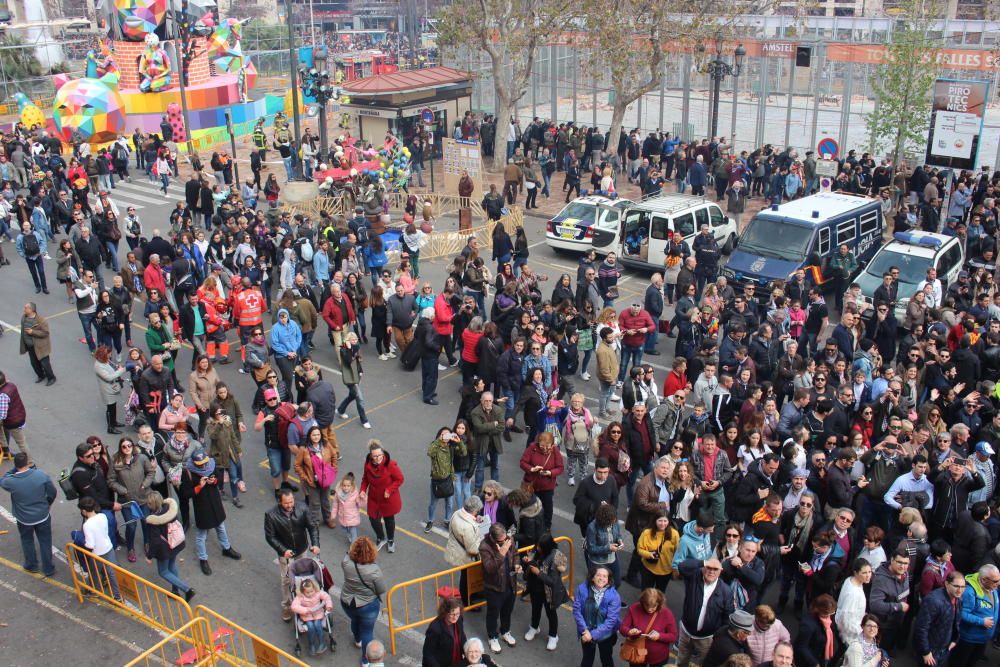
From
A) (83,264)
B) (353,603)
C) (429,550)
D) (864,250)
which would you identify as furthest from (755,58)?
(353,603)

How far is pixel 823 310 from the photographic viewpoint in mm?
16766

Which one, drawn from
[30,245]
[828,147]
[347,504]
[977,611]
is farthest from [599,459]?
[828,147]

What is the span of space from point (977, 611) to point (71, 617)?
9.39m

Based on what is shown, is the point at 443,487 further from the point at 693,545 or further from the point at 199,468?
the point at 693,545

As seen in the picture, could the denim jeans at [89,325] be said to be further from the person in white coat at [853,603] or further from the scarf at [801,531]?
the person in white coat at [853,603]

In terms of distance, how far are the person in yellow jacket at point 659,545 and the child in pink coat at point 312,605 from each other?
129 inches

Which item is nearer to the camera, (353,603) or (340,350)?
(353,603)

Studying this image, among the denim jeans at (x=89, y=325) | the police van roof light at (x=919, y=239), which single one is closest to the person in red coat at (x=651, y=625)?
the denim jeans at (x=89, y=325)

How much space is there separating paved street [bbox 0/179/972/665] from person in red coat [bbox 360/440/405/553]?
0.40 m

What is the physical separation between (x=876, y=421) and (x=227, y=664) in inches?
338

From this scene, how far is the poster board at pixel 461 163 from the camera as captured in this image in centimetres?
2850

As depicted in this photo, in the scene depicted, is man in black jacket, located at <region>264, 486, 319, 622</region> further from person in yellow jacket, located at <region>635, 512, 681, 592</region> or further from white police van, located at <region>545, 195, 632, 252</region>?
white police van, located at <region>545, 195, 632, 252</region>

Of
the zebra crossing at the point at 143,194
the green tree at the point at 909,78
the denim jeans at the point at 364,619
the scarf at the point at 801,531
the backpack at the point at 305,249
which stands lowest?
the denim jeans at the point at 364,619

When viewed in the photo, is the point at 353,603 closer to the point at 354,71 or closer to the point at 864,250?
the point at 864,250
